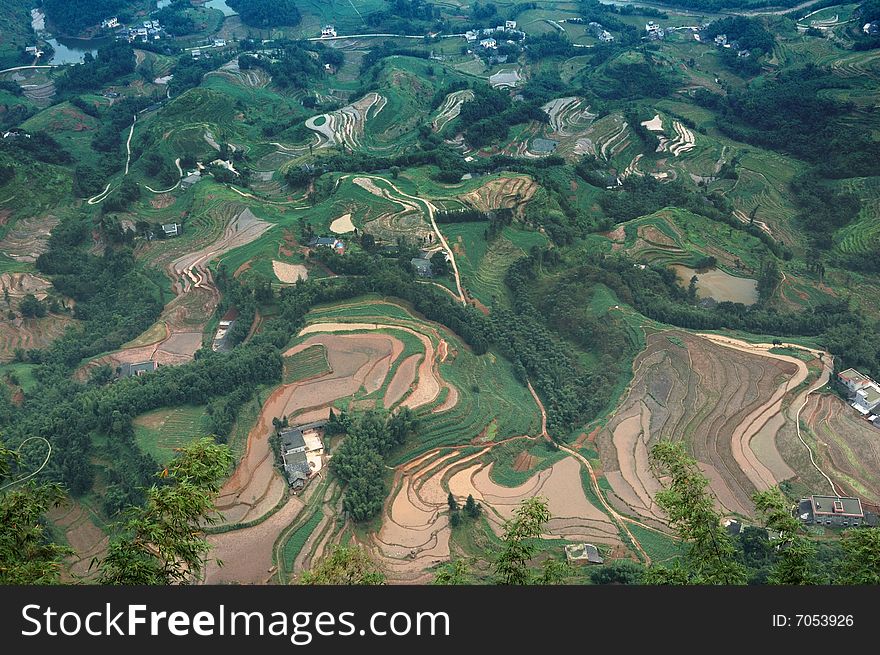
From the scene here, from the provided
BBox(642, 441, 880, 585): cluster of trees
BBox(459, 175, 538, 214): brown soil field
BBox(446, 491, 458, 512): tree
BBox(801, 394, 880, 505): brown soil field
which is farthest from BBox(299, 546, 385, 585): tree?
BBox(459, 175, 538, 214): brown soil field

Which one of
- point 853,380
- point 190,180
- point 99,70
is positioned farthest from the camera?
point 99,70

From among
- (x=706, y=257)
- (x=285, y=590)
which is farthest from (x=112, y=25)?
(x=285, y=590)

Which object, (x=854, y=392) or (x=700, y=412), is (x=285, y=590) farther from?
(x=854, y=392)

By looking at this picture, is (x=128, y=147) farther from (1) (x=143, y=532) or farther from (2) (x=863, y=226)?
(2) (x=863, y=226)

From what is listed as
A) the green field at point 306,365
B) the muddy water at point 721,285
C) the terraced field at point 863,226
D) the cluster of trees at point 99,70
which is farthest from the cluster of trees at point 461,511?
the cluster of trees at point 99,70

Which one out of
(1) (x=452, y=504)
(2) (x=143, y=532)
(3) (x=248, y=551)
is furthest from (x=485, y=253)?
(2) (x=143, y=532)
